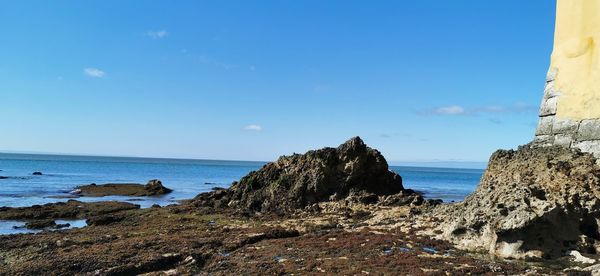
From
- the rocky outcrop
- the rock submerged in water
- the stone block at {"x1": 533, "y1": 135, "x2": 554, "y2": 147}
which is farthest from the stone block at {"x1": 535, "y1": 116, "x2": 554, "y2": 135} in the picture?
the rock submerged in water

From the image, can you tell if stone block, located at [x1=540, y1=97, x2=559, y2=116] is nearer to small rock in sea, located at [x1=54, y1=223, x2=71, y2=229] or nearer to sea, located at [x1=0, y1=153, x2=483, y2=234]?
small rock in sea, located at [x1=54, y1=223, x2=71, y2=229]

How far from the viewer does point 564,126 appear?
36.2 ft

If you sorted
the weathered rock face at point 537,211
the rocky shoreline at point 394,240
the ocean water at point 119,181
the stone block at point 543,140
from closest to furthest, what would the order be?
the rocky shoreline at point 394,240 < the weathered rock face at point 537,211 < the stone block at point 543,140 < the ocean water at point 119,181

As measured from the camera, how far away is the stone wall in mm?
10281

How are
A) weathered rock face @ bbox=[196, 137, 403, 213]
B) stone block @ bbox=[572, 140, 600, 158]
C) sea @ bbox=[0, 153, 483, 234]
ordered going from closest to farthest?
stone block @ bbox=[572, 140, 600, 158], weathered rock face @ bbox=[196, 137, 403, 213], sea @ bbox=[0, 153, 483, 234]

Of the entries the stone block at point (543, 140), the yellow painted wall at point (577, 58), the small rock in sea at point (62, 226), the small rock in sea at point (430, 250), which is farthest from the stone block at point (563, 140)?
the small rock in sea at point (62, 226)

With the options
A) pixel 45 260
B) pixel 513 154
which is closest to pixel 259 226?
pixel 45 260

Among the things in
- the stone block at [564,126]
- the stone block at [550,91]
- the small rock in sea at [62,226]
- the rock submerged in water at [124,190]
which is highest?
the stone block at [550,91]

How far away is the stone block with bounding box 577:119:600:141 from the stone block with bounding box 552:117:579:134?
15 centimetres

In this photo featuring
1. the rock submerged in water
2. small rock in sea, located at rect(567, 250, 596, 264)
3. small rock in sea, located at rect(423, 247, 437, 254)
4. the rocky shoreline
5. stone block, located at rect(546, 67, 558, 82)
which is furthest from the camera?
the rock submerged in water

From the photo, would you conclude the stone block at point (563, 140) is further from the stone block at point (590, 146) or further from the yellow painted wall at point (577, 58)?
the yellow painted wall at point (577, 58)

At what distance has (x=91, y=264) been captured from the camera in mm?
9734

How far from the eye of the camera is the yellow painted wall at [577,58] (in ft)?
34.3

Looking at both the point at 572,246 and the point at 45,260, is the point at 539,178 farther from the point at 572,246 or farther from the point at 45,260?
the point at 45,260
